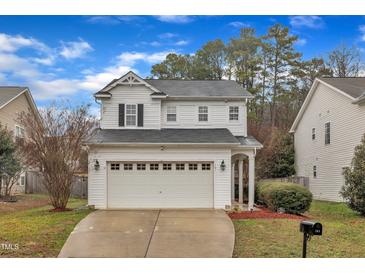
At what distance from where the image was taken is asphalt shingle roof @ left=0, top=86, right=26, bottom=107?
860 inches

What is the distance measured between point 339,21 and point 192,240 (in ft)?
26.7

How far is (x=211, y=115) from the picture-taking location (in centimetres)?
1770

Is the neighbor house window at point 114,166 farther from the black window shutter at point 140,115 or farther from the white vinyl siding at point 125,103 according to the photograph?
the black window shutter at point 140,115

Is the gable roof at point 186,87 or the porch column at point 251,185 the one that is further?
the gable roof at point 186,87

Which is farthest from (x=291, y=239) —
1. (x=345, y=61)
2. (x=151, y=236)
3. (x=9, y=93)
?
(x=9, y=93)

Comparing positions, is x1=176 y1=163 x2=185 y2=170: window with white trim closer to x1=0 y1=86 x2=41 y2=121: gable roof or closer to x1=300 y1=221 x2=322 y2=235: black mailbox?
x1=300 y1=221 x2=322 y2=235: black mailbox

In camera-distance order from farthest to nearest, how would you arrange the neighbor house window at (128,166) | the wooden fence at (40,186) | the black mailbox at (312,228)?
1. the wooden fence at (40,186)
2. the neighbor house window at (128,166)
3. the black mailbox at (312,228)

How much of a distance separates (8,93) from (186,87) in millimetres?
10123

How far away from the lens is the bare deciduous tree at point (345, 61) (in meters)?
19.2

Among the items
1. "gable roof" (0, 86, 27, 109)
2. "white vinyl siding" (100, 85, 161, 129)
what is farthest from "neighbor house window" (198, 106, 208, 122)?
"gable roof" (0, 86, 27, 109)

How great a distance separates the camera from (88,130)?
50.4 feet

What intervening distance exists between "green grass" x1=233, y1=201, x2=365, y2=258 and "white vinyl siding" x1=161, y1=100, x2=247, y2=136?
564cm

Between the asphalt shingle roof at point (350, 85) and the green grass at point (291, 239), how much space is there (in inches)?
277

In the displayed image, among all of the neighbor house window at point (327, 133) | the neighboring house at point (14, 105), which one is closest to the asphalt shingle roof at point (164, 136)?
the neighbor house window at point (327, 133)
